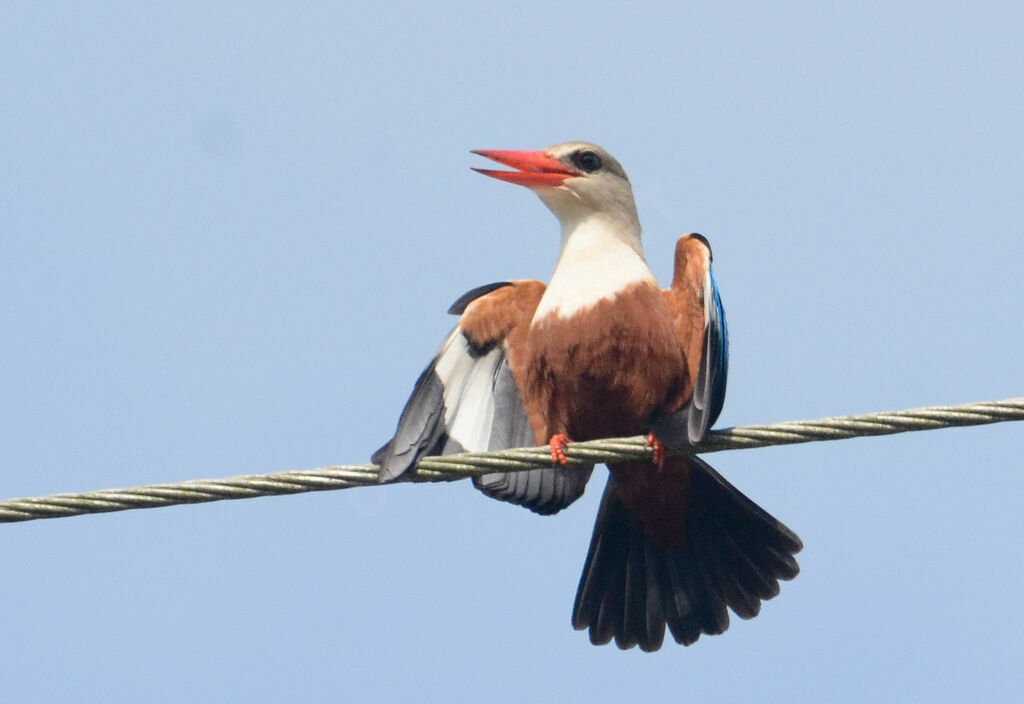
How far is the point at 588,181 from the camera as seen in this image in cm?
655

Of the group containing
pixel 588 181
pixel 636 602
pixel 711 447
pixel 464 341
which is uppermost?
pixel 588 181

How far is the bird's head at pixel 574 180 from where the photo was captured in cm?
652

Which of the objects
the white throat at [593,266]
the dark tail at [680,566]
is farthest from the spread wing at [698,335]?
the dark tail at [680,566]

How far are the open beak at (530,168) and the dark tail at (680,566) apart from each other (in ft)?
4.51

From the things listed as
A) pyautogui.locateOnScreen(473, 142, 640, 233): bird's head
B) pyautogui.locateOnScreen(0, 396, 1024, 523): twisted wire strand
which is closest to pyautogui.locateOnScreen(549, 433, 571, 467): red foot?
pyautogui.locateOnScreen(0, 396, 1024, 523): twisted wire strand

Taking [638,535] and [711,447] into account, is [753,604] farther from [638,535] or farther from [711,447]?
[711,447]

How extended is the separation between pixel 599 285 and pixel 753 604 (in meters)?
1.44

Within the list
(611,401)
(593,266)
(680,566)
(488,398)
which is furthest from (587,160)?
(680,566)

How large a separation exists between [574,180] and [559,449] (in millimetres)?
1859

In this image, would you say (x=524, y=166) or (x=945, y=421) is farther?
(x=524, y=166)

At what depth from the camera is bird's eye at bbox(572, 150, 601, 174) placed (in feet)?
21.8

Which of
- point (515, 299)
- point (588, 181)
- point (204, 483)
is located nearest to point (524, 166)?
point (588, 181)

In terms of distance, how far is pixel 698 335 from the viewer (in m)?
5.76

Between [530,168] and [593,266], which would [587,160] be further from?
[593,266]
